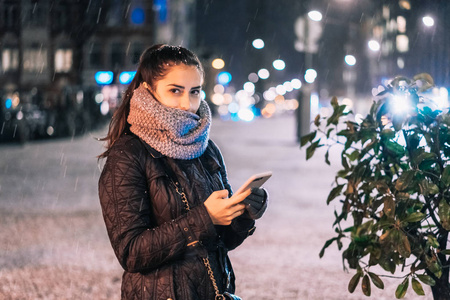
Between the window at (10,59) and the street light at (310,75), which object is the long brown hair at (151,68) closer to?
the street light at (310,75)

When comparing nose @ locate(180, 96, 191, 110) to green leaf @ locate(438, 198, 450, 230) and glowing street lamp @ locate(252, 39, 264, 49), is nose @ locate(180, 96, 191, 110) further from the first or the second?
glowing street lamp @ locate(252, 39, 264, 49)

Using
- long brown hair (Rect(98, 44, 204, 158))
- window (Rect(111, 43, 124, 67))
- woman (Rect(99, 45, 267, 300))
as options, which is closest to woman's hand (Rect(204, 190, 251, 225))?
woman (Rect(99, 45, 267, 300))

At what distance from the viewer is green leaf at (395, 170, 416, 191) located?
349cm

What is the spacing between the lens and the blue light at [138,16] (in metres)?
71.6

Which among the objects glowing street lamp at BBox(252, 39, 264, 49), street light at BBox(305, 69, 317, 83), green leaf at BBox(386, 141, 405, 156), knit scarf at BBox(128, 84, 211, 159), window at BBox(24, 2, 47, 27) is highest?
window at BBox(24, 2, 47, 27)

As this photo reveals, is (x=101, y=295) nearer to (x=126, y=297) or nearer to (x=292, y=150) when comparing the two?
(x=126, y=297)

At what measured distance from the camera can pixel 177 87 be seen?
267 cm

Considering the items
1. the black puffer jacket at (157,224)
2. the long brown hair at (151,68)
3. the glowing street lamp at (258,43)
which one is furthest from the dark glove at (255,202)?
the glowing street lamp at (258,43)

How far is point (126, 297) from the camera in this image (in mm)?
2686

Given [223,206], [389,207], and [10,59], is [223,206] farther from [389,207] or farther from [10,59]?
[10,59]

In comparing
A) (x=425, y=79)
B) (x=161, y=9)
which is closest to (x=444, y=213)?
(x=425, y=79)

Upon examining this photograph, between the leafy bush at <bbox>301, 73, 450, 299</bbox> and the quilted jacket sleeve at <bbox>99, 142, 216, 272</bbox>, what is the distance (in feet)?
4.58

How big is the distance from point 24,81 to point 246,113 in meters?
21.3

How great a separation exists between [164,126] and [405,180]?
57.8 inches
